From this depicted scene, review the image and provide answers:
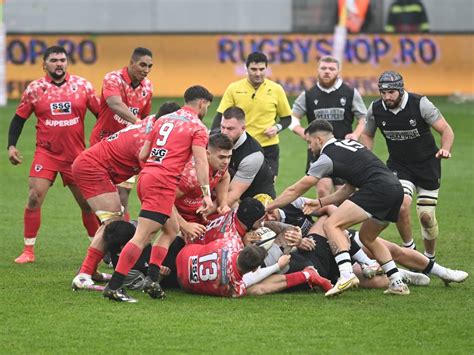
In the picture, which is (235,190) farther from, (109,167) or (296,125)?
(296,125)

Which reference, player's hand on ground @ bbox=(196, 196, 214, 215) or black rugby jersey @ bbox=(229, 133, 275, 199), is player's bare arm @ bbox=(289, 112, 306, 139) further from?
player's hand on ground @ bbox=(196, 196, 214, 215)

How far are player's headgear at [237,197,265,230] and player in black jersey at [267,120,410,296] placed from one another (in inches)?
10.7

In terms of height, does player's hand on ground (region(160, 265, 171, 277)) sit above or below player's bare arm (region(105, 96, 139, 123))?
below

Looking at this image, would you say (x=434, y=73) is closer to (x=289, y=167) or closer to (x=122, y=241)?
(x=289, y=167)

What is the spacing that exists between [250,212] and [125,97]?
307 cm

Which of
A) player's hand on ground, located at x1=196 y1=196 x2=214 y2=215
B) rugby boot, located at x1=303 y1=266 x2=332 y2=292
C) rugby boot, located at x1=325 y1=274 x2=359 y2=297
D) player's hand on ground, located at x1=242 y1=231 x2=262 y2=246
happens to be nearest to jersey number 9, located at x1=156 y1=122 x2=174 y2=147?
player's hand on ground, located at x1=196 y1=196 x2=214 y2=215

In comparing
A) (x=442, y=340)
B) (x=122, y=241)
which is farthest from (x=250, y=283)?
(x=442, y=340)

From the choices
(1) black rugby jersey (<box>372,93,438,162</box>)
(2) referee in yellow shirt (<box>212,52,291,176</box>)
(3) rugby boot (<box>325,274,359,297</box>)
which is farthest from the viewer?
(2) referee in yellow shirt (<box>212,52,291,176</box>)

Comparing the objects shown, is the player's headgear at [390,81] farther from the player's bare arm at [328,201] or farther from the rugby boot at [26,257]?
the rugby boot at [26,257]

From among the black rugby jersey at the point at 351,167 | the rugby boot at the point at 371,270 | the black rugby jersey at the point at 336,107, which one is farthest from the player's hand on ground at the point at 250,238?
the black rugby jersey at the point at 336,107

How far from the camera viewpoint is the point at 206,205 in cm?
1052

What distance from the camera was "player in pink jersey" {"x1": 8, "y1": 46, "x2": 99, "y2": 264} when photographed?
12.9 metres

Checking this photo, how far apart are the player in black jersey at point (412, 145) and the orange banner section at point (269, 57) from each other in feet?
58.8

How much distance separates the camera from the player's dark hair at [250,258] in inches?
406
